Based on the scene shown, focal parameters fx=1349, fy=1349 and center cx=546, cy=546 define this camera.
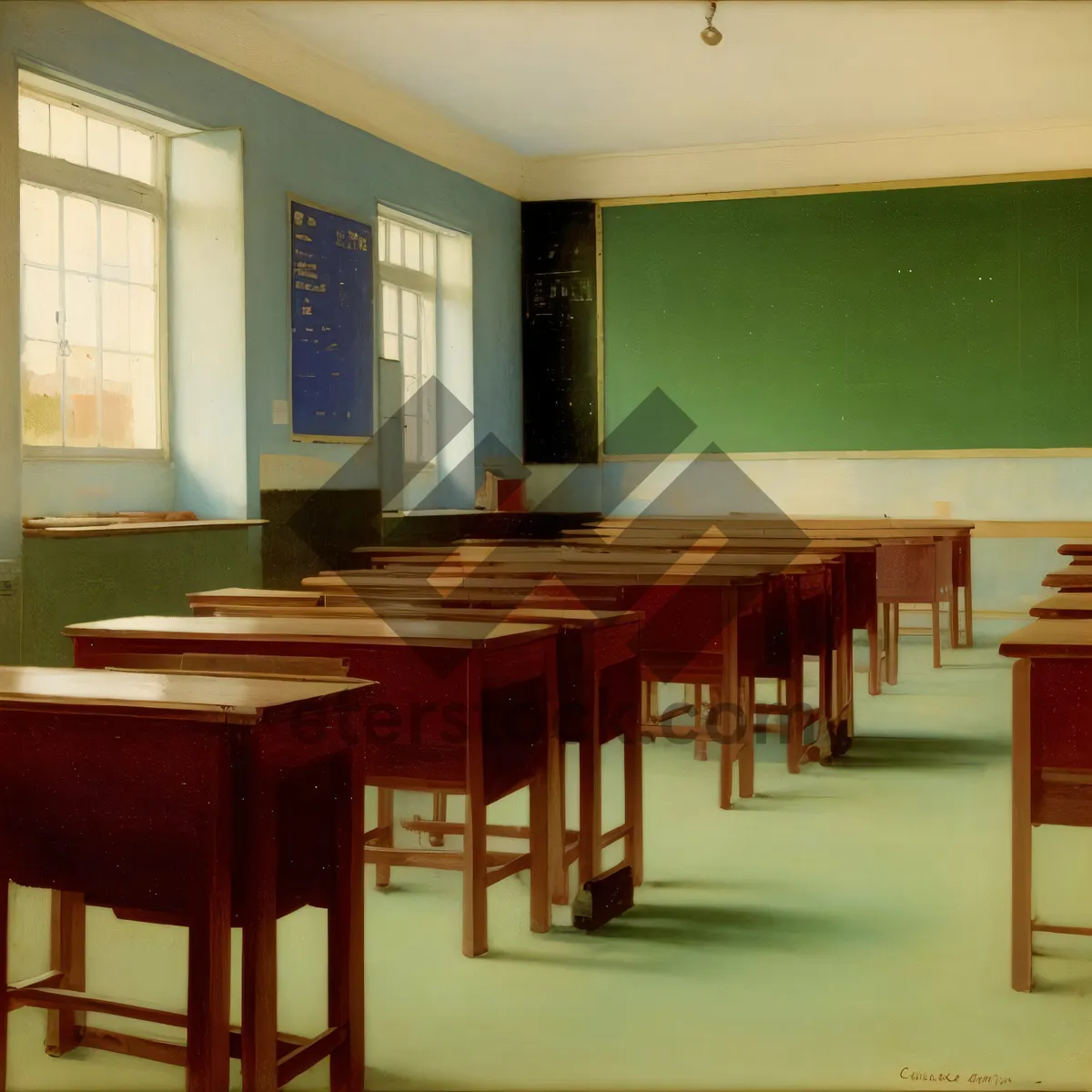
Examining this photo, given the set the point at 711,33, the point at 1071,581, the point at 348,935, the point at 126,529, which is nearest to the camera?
the point at 348,935

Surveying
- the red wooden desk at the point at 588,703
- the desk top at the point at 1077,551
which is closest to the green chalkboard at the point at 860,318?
the desk top at the point at 1077,551

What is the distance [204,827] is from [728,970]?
126 centimetres

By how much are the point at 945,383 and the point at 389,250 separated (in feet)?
12.0

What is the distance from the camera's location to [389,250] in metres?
8.17

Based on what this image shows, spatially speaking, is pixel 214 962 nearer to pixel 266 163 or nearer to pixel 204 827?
pixel 204 827

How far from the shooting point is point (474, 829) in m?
2.80

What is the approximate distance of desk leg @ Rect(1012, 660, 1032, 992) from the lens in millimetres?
2549

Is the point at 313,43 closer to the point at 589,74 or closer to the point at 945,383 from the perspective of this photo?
the point at 589,74

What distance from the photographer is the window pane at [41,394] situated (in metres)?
5.37

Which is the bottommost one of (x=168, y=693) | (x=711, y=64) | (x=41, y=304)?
(x=168, y=693)

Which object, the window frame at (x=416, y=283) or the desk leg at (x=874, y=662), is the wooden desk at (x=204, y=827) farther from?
the window frame at (x=416, y=283)

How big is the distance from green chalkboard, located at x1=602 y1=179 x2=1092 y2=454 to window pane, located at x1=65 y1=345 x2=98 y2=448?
438cm

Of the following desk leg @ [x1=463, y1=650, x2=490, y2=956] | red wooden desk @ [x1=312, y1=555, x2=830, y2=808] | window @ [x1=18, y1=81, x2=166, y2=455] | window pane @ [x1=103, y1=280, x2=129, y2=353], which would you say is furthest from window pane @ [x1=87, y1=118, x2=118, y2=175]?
desk leg @ [x1=463, y1=650, x2=490, y2=956]

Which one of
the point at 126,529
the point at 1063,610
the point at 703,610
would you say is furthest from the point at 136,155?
the point at 1063,610
